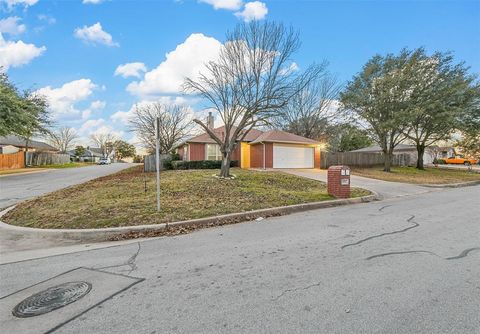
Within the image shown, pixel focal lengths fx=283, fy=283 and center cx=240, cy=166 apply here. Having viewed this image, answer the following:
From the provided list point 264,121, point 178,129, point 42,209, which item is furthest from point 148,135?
point 42,209

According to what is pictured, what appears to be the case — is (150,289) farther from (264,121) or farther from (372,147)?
(372,147)

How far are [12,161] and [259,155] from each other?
2667 cm

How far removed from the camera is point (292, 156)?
25000 mm

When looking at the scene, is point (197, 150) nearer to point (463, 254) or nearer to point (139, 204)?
point (139, 204)

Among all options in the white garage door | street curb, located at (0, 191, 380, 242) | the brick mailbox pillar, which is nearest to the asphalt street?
street curb, located at (0, 191, 380, 242)

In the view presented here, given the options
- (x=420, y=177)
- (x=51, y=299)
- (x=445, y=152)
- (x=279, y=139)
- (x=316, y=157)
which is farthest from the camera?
(x=445, y=152)

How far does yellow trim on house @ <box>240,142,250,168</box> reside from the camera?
84.4 feet

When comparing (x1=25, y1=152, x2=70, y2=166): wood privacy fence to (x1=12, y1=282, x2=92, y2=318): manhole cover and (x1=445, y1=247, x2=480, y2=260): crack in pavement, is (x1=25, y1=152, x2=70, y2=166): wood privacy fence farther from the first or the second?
(x1=445, y1=247, x2=480, y2=260): crack in pavement

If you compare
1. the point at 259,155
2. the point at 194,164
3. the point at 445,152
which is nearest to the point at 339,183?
the point at 194,164

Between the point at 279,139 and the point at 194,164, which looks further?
the point at 279,139

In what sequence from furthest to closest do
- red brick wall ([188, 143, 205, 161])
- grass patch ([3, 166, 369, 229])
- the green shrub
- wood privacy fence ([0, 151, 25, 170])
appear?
wood privacy fence ([0, 151, 25, 170]) → red brick wall ([188, 143, 205, 161]) → the green shrub → grass patch ([3, 166, 369, 229])

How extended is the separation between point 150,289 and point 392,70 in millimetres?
27070

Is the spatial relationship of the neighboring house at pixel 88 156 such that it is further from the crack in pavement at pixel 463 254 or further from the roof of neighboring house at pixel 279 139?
the crack in pavement at pixel 463 254

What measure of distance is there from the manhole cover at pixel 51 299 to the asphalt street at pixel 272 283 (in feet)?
0.35
